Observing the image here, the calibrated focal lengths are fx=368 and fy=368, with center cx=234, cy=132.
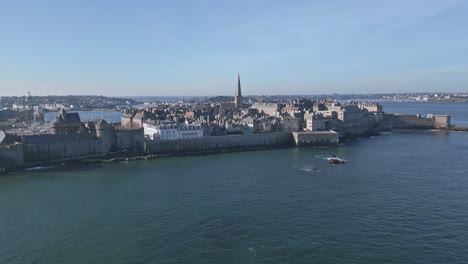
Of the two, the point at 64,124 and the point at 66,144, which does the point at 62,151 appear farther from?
the point at 64,124

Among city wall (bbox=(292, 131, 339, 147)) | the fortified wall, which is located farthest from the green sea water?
city wall (bbox=(292, 131, 339, 147))

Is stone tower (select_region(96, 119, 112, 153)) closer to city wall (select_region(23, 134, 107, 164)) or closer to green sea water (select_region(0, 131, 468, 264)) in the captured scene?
city wall (select_region(23, 134, 107, 164))

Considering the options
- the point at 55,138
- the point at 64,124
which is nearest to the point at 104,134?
the point at 55,138

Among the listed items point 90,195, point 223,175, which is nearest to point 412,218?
point 223,175

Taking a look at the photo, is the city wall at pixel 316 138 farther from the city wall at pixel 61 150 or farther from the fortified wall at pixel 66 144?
the city wall at pixel 61 150

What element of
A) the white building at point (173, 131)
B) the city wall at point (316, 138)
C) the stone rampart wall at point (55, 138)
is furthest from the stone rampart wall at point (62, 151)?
the city wall at point (316, 138)

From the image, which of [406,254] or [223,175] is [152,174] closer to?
[223,175]
